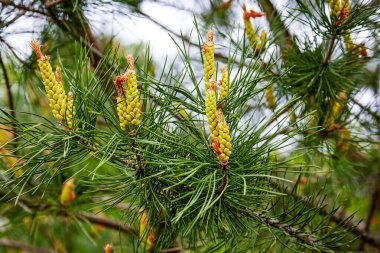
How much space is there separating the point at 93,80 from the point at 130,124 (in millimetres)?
150

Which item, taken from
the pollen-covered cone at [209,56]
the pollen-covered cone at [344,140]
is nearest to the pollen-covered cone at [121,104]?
the pollen-covered cone at [209,56]

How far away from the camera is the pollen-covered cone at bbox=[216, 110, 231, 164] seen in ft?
2.11

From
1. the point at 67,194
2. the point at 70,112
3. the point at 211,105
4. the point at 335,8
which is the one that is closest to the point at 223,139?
the point at 211,105

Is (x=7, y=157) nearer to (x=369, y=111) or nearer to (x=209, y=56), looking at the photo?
(x=209, y=56)

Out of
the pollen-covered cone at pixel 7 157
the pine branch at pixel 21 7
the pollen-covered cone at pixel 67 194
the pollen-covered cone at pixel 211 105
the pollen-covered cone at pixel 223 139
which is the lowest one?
the pollen-covered cone at pixel 67 194

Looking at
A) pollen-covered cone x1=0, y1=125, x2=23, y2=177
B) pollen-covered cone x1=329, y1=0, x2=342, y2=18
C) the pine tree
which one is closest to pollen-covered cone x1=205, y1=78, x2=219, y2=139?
the pine tree

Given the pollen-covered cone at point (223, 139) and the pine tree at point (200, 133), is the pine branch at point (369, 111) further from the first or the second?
the pollen-covered cone at point (223, 139)

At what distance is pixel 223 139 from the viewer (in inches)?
25.7

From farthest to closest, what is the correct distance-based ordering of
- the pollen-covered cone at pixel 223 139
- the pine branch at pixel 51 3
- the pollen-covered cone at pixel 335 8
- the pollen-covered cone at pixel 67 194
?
the pollen-covered cone at pixel 67 194 < the pine branch at pixel 51 3 < the pollen-covered cone at pixel 335 8 < the pollen-covered cone at pixel 223 139

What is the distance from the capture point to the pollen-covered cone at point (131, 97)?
657mm

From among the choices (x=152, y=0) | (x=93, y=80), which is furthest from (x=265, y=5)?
(x=93, y=80)

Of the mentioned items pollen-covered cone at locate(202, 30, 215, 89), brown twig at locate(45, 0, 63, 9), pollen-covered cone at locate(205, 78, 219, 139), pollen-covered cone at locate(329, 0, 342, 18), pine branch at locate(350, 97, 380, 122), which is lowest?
pollen-covered cone at locate(205, 78, 219, 139)

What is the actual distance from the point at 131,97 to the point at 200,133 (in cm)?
14

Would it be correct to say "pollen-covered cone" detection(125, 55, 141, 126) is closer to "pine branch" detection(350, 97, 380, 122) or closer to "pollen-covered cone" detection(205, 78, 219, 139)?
"pollen-covered cone" detection(205, 78, 219, 139)
